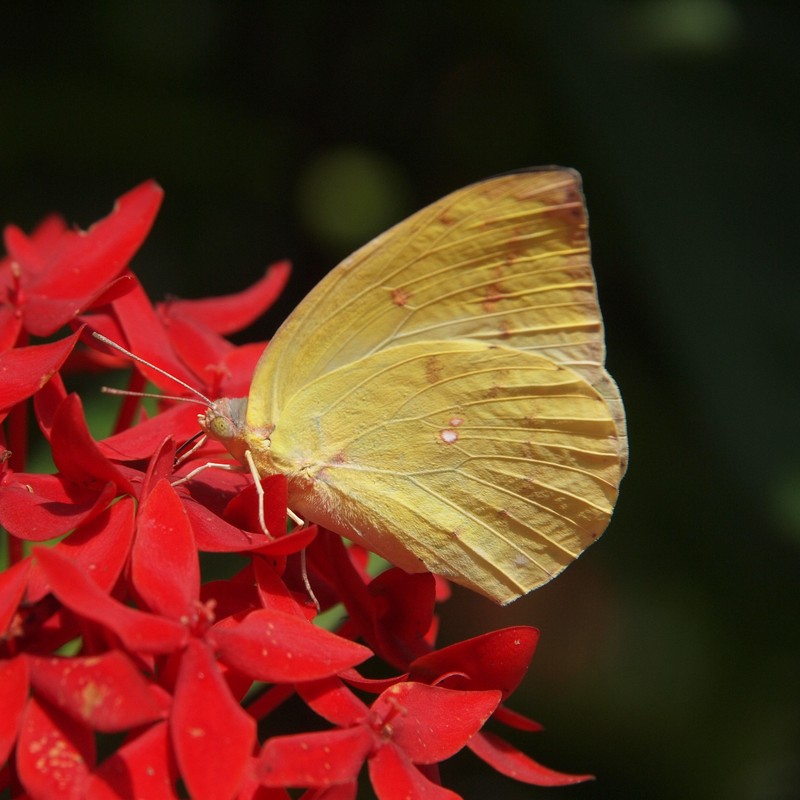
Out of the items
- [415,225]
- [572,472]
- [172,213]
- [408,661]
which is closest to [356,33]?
[172,213]

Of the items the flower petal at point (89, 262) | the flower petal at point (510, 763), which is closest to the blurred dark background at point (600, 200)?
the flower petal at point (510, 763)

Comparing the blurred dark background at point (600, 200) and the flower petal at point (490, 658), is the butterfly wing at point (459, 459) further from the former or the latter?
the blurred dark background at point (600, 200)

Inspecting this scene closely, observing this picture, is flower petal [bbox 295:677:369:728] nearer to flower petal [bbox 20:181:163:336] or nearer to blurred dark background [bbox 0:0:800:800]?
flower petal [bbox 20:181:163:336]

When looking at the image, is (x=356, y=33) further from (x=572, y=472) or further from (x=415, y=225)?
(x=572, y=472)

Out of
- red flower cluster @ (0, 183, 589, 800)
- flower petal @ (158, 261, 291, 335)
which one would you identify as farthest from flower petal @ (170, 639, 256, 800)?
flower petal @ (158, 261, 291, 335)

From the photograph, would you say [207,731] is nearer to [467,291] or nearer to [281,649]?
[281,649]

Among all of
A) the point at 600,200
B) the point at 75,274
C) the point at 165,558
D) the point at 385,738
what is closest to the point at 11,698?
the point at 165,558

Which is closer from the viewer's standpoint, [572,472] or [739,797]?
[572,472]
